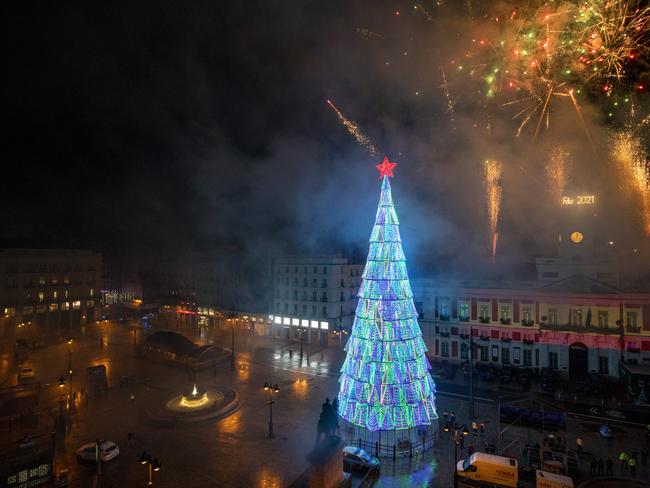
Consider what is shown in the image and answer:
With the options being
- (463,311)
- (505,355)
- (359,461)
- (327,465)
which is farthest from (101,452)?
(505,355)

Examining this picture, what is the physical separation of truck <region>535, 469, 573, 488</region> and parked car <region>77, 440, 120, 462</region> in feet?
65.9

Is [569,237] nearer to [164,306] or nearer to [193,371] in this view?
[193,371]

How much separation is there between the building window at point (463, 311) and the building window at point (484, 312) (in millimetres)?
1267

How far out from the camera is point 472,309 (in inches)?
1468

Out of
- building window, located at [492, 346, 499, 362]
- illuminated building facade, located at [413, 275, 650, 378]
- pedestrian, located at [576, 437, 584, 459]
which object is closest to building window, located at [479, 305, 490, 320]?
illuminated building facade, located at [413, 275, 650, 378]

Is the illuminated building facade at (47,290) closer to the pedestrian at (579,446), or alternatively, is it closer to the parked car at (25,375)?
the parked car at (25,375)

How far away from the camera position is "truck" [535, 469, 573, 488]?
15.2 metres

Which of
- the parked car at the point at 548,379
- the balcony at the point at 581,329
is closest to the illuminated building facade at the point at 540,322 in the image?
the balcony at the point at 581,329

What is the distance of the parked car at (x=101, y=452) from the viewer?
1775 centimetres

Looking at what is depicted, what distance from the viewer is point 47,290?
172ft

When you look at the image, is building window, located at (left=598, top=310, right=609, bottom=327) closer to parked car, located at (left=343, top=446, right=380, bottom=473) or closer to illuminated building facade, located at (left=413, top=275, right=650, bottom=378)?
illuminated building facade, located at (left=413, top=275, right=650, bottom=378)

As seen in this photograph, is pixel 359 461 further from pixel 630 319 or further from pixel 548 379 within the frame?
pixel 630 319

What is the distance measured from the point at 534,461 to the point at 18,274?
199 feet

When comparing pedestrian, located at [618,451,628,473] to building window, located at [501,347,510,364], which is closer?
pedestrian, located at [618,451,628,473]
